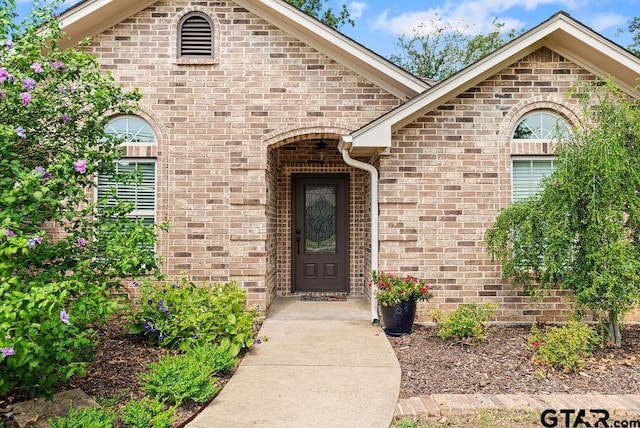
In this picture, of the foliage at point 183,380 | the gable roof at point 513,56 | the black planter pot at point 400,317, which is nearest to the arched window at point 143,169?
the gable roof at point 513,56

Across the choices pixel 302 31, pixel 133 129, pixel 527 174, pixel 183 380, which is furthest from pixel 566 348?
pixel 133 129

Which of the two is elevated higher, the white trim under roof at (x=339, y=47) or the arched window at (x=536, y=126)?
the white trim under roof at (x=339, y=47)

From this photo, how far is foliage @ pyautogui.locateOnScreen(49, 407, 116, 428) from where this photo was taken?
3219mm

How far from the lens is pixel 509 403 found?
13.0 ft

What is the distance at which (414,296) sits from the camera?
621cm

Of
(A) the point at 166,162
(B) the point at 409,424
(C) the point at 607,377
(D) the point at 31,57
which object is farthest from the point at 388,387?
(A) the point at 166,162

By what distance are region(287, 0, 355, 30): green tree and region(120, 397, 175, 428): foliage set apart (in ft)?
66.7

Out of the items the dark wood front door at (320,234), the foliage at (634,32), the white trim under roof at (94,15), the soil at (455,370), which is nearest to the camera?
the soil at (455,370)

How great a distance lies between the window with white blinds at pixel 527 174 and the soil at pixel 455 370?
6.97 feet

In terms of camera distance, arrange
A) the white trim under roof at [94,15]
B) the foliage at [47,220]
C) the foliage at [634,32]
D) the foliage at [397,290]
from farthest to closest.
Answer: the foliage at [634,32]
the white trim under roof at [94,15]
the foliage at [397,290]
the foliage at [47,220]

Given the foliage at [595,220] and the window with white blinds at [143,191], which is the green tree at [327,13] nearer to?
the window with white blinds at [143,191]

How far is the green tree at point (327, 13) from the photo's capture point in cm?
2142

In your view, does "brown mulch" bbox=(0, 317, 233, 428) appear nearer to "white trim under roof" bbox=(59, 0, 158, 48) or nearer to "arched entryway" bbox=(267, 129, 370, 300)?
"arched entryway" bbox=(267, 129, 370, 300)

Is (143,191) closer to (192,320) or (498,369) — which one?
(192,320)
